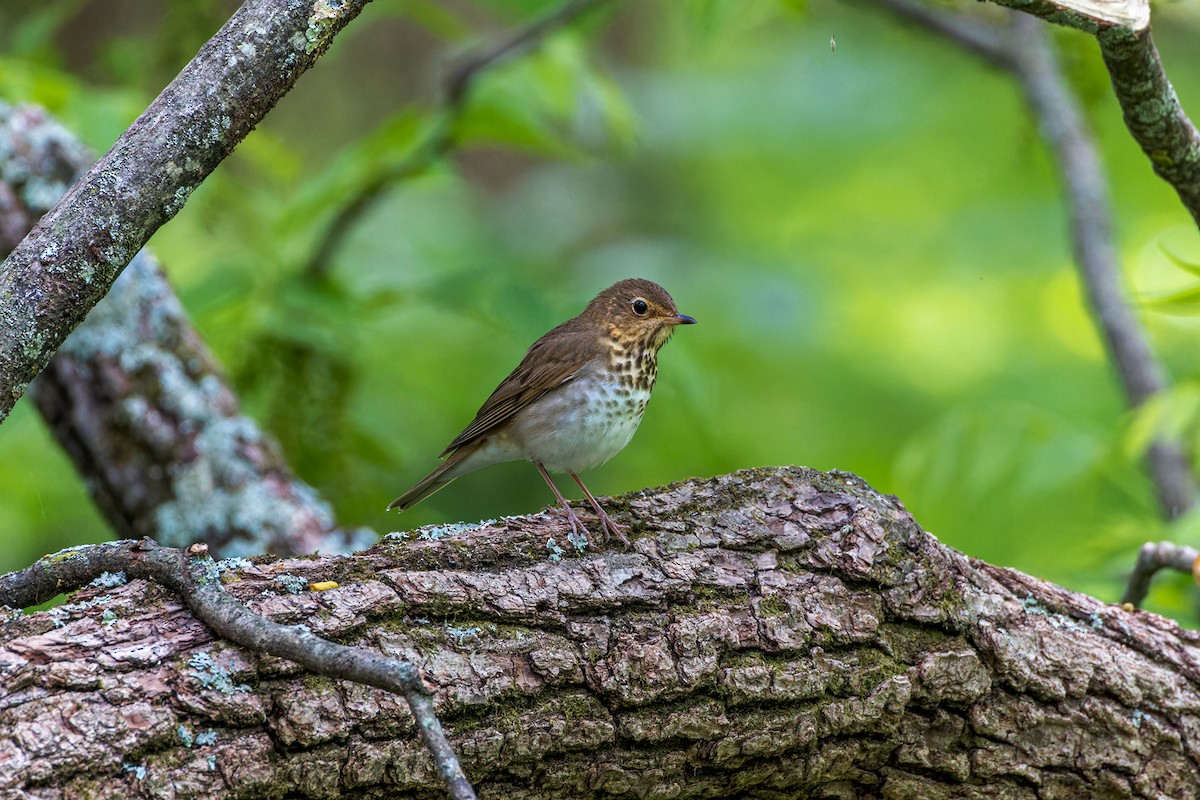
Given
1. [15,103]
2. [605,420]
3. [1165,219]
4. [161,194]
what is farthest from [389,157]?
[1165,219]

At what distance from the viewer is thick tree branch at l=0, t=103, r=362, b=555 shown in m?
4.29

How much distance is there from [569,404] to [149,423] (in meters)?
1.59

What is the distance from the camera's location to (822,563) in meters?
2.72

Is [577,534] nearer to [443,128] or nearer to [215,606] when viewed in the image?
[215,606]

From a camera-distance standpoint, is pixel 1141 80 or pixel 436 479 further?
pixel 436 479

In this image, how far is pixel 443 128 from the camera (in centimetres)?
501

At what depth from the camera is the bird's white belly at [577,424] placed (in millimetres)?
3904

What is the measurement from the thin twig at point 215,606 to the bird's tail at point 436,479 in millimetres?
1684

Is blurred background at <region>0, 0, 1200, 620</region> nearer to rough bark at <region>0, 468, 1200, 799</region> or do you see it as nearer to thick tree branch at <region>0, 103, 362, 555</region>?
thick tree branch at <region>0, 103, 362, 555</region>

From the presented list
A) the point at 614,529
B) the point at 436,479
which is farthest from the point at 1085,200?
the point at 614,529

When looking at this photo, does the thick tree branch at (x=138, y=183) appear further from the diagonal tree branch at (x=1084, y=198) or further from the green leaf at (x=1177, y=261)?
the diagonal tree branch at (x=1084, y=198)

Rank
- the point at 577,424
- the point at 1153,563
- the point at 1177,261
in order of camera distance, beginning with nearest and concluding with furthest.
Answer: the point at 1177,261, the point at 1153,563, the point at 577,424

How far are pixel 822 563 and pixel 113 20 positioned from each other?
832cm

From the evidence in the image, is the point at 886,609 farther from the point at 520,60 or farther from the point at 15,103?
the point at 15,103
